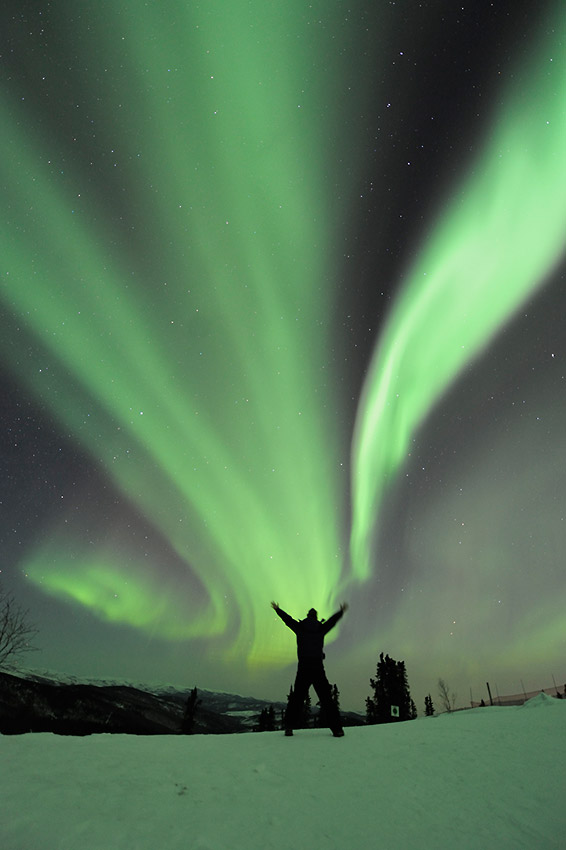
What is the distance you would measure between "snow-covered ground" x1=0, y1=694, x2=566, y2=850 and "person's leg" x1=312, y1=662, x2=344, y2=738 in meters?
0.69

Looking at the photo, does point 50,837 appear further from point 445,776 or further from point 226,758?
point 445,776

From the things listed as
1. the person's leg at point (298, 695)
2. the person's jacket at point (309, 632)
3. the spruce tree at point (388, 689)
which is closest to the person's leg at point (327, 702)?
the person's leg at point (298, 695)

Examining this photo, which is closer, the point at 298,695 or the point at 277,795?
the point at 277,795

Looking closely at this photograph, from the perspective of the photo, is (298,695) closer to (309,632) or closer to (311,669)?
(311,669)

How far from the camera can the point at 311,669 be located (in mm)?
6938

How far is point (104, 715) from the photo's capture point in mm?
174625

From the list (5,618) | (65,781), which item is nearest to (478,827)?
(65,781)

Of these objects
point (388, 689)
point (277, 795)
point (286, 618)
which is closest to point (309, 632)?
point (286, 618)

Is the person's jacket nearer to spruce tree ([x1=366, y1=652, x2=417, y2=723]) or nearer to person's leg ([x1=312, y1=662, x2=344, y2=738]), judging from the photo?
person's leg ([x1=312, y1=662, x2=344, y2=738])

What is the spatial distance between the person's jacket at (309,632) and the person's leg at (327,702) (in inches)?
10.5

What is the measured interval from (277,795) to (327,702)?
330cm

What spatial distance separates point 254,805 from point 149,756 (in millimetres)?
1857

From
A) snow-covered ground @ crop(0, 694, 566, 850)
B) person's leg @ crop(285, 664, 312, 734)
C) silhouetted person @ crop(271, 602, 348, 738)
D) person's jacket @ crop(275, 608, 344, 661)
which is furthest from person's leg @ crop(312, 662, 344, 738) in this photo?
snow-covered ground @ crop(0, 694, 566, 850)

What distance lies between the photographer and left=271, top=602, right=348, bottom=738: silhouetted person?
6.54 meters
